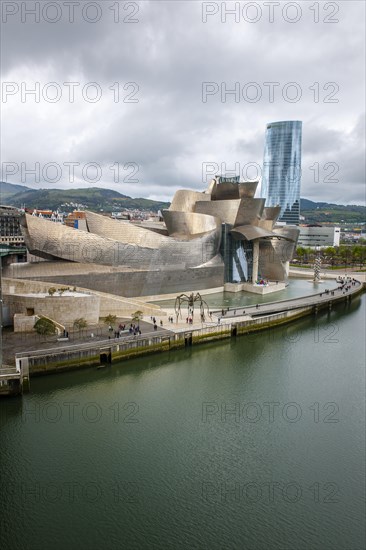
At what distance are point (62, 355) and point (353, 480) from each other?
1154cm

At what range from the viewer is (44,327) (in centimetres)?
1820

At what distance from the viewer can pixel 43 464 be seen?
1080cm

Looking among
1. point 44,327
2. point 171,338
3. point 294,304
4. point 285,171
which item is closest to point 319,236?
point 285,171

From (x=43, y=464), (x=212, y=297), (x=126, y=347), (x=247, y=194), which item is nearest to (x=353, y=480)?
(x=43, y=464)

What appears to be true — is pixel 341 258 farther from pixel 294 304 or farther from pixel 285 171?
pixel 285 171

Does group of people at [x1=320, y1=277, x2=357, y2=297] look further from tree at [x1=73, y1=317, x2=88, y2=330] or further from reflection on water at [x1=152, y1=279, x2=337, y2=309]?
tree at [x1=73, y1=317, x2=88, y2=330]

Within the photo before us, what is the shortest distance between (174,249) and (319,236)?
81.5 m

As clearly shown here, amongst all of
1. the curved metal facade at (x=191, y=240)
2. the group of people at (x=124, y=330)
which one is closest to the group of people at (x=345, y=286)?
the curved metal facade at (x=191, y=240)

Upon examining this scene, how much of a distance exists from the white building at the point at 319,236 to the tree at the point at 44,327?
92.0m

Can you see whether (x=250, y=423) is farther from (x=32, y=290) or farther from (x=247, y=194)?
(x=247, y=194)

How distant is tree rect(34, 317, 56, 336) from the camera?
1819 centimetres

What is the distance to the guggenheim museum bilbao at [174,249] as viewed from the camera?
24.2 m

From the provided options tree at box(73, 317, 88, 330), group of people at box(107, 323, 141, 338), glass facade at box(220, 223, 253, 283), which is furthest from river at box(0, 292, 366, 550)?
glass facade at box(220, 223, 253, 283)

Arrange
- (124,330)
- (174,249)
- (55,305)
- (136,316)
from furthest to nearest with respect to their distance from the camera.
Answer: (174,249) < (136,316) < (124,330) < (55,305)
